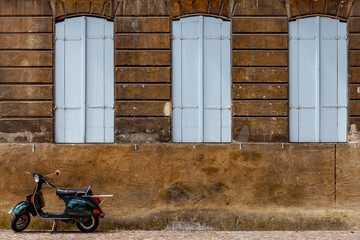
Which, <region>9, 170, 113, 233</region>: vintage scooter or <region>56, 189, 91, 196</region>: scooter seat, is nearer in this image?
<region>9, 170, 113, 233</region>: vintage scooter

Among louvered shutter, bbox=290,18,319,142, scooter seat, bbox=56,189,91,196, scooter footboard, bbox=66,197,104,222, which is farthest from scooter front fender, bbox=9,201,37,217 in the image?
louvered shutter, bbox=290,18,319,142

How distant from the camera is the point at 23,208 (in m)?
10.7

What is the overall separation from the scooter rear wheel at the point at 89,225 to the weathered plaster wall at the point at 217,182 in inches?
22.4

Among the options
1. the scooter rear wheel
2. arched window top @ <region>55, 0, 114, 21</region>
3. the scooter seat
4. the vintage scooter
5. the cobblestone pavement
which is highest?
arched window top @ <region>55, 0, 114, 21</region>

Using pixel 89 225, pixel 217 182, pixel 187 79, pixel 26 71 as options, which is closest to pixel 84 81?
pixel 26 71

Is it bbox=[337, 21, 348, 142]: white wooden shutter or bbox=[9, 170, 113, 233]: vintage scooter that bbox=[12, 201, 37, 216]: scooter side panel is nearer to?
bbox=[9, 170, 113, 233]: vintage scooter

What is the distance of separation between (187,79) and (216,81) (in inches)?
19.7

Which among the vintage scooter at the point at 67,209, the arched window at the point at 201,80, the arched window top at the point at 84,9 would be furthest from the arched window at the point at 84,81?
the arched window at the point at 201,80

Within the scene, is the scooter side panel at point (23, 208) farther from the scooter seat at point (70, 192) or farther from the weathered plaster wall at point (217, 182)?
the weathered plaster wall at point (217, 182)

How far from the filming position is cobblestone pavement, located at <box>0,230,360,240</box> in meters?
10.4

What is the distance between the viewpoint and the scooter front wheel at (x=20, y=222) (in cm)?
1075

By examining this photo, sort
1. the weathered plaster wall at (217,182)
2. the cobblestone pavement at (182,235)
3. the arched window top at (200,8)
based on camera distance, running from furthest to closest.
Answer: the arched window top at (200,8), the weathered plaster wall at (217,182), the cobblestone pavement at (182,235)

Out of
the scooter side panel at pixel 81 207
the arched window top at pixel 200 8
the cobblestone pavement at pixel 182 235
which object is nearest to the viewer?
the cobblestone pavement at pixel 182 235

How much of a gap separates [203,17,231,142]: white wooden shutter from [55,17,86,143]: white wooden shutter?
2.13 m
